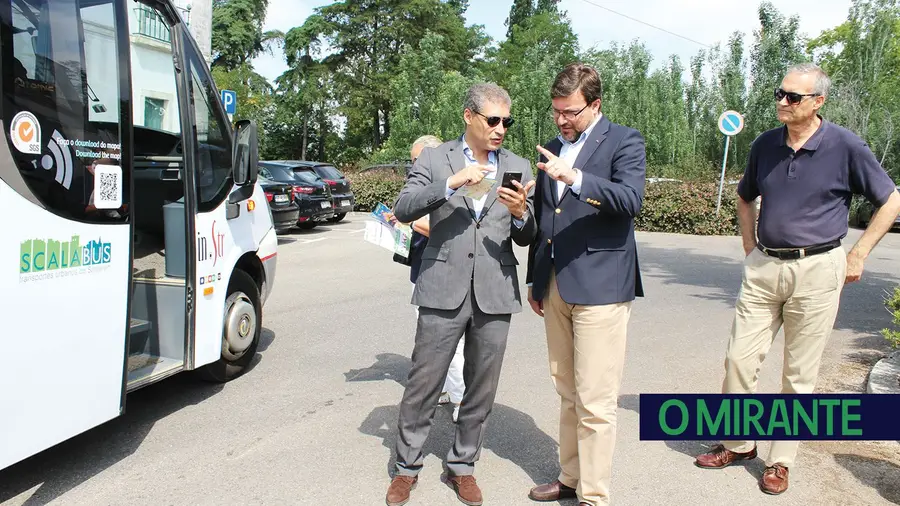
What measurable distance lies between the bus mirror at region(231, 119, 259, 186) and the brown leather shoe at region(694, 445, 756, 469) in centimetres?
340

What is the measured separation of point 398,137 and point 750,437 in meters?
27.1

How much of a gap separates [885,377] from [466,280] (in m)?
3.62

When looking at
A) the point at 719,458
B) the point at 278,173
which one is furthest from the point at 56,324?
the point at 278,173

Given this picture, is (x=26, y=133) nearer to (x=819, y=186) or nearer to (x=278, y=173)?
(x=819, y=186)

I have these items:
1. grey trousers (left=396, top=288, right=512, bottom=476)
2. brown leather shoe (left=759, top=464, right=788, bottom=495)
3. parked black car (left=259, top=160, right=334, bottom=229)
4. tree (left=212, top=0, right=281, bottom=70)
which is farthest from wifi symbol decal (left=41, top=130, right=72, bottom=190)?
tree (left=212, top=0, right=281, bottom=70)

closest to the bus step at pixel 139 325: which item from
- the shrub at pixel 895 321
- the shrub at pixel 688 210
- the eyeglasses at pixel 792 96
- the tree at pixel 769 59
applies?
the eyeglasses at pixel 792 96

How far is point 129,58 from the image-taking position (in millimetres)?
3875

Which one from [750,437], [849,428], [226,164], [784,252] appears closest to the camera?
[849,428]

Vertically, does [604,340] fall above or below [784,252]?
below

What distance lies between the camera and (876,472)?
12.6 ft

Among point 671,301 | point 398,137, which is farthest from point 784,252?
point 398,137

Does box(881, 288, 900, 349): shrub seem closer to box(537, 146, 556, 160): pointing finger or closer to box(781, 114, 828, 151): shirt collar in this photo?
box(781, 114, 828, 151): shirt collar

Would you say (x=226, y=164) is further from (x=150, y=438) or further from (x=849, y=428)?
(x=849, y=428)

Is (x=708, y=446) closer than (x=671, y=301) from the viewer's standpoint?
Yes
